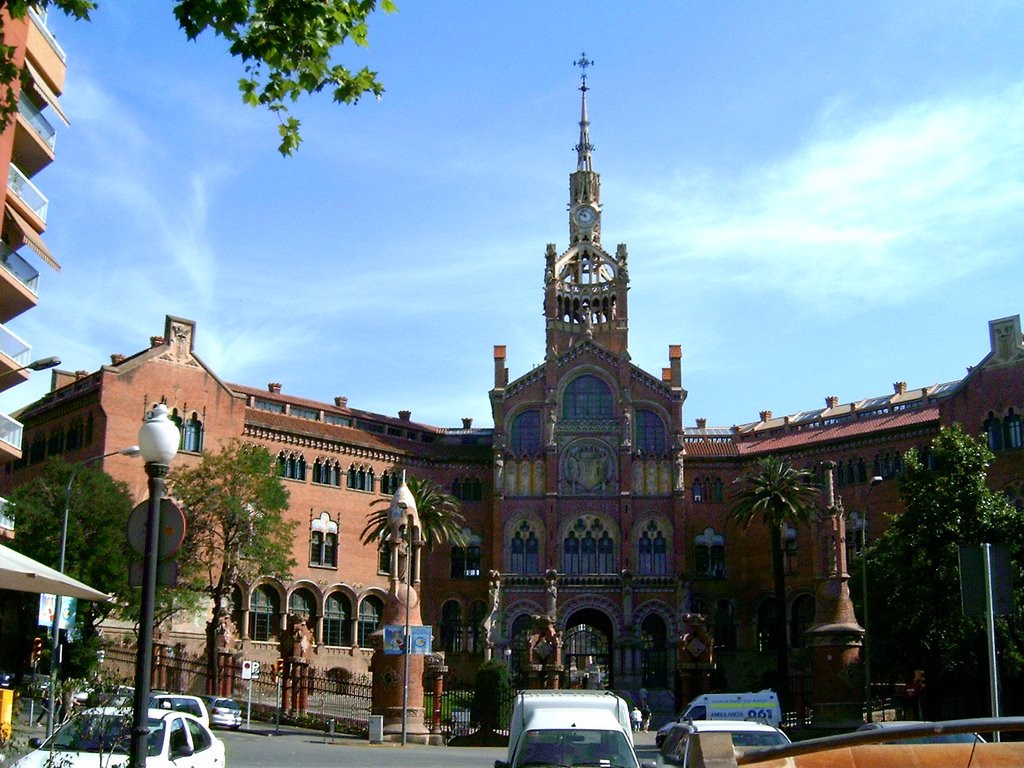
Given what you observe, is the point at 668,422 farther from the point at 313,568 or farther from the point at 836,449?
the point at 313,568

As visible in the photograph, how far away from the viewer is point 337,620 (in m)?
73.1

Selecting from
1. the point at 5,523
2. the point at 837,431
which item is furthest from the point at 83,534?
the point at 837,431

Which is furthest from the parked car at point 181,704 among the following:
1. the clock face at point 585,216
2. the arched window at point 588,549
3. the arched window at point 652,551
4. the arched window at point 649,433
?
the clock face at point 585,216

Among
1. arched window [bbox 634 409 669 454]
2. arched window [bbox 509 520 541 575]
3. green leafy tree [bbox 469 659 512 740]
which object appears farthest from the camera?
arched window [bbox 634 409 669 454]

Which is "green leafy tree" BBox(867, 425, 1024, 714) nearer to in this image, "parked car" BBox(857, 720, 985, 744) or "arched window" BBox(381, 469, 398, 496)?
"parked car" BBox(857, 720, 985, 744)

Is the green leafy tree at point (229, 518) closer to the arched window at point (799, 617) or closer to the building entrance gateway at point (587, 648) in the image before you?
the building entrance gateway at point (587, 648)

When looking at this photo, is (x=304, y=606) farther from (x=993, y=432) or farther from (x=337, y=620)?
(x=993, y=432)

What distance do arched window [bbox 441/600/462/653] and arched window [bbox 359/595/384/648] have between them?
426cm

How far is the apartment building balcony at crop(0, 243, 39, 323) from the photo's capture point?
35.7 meters

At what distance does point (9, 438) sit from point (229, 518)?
21770 mm

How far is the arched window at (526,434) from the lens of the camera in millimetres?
78875

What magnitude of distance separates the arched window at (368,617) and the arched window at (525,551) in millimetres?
8375

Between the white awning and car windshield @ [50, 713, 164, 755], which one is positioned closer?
the white awning

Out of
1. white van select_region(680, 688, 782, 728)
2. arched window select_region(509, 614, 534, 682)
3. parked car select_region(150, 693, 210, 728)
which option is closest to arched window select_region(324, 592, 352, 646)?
arched window select_region(509, 614, 534, 682)
